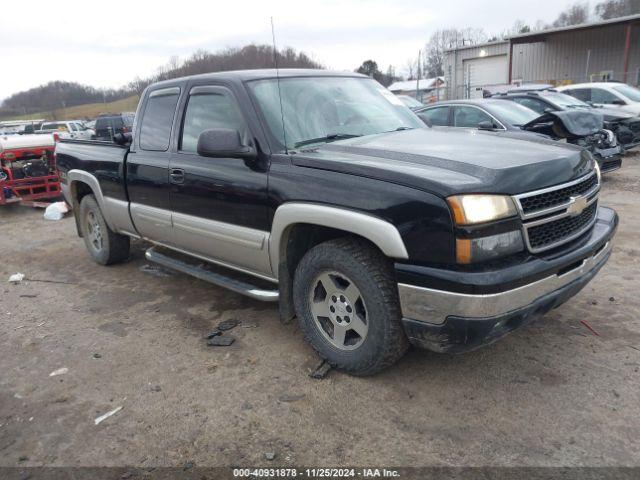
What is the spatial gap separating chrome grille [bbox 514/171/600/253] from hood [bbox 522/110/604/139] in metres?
5.65

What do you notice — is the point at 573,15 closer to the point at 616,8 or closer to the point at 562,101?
the point at 616,8

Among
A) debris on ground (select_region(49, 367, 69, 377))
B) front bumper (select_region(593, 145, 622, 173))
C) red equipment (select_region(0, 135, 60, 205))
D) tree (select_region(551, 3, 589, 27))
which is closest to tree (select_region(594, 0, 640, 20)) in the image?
tree (select_region(551, 3, 589, 27))

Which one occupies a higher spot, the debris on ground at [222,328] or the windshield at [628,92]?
the windshield at [628,92]

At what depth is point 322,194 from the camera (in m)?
3.08

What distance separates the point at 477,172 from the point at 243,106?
5.88ft

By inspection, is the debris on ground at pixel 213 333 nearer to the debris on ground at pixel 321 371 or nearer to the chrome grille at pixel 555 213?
the debris on ground at pixel 321 371

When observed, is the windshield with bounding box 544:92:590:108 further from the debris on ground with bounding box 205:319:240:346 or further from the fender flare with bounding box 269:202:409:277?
the fender flare with bounding box 269:202:409:277

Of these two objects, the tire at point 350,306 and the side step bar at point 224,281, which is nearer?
the tire at point 350,306

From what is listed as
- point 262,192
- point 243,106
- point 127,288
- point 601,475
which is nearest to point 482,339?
point 601,475

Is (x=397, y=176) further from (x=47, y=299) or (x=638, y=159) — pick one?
(x=638, y=159)

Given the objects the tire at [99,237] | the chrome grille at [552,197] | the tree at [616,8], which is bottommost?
the tire at [99,237]

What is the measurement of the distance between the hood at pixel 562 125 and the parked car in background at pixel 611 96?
5.80 meters

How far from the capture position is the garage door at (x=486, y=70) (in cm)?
3459

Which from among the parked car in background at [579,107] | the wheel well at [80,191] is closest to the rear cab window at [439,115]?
the parked car in background at [579,107]
